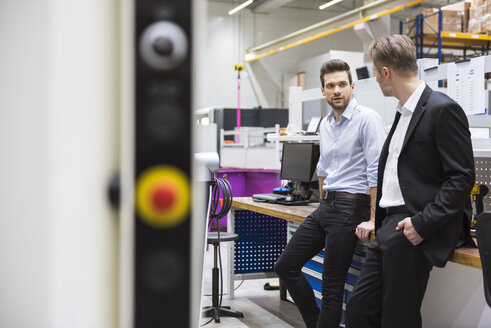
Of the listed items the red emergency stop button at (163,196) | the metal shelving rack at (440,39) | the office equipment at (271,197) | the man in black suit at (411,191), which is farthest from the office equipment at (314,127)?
the metal shelving rack at (440,39)

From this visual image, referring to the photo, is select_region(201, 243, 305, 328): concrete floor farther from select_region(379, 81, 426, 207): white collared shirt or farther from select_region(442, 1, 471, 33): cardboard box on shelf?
select_region(442, 1, 471, 33): cardboard box on shelf

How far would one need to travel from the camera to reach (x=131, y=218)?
0.61 feet

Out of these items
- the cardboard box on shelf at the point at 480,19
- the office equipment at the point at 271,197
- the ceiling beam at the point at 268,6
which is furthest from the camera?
the ceiling beam at the point at 268,6

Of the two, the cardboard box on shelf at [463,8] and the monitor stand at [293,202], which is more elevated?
the cardboard box on shelf at [463,8]

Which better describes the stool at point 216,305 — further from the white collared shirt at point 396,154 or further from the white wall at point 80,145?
the white wall at point 80,145

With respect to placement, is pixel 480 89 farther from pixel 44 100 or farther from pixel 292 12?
pixel 292 12

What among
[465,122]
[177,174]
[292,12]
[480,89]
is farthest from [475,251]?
[292,12]

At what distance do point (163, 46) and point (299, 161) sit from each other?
3.05m

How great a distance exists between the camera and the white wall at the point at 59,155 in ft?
0.58

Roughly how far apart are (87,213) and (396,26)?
39.6 ft

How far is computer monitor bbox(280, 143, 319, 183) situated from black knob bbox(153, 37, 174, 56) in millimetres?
2931

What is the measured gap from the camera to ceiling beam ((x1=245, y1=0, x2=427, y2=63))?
24.9 feet

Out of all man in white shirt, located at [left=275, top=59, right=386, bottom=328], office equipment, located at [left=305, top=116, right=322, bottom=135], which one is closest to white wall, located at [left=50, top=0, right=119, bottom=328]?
man in white shirt, located at [left=275, top=59, right=386, bottom=328]

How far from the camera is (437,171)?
158 cm
